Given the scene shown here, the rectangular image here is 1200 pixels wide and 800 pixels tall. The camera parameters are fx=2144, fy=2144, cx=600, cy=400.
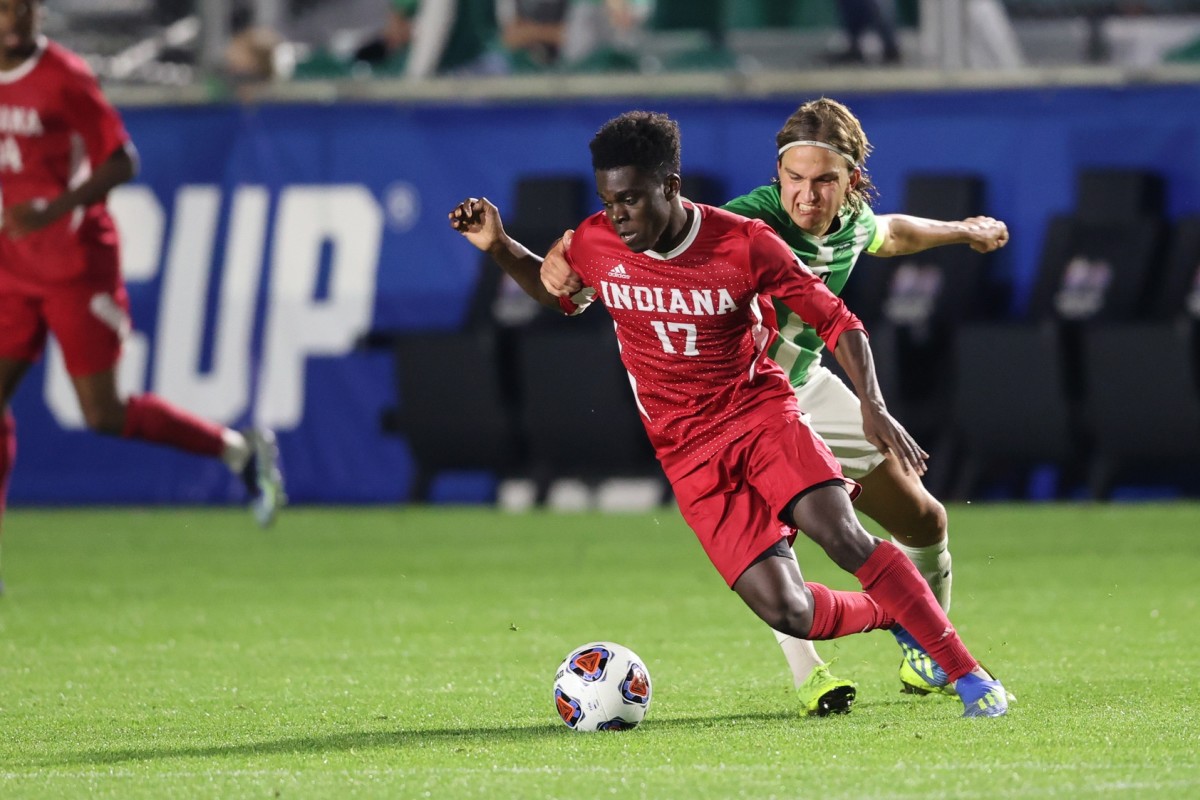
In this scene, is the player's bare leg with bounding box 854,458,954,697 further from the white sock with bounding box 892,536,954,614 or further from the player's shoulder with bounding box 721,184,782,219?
the player's shoulder with bounding box 721,184,782,219

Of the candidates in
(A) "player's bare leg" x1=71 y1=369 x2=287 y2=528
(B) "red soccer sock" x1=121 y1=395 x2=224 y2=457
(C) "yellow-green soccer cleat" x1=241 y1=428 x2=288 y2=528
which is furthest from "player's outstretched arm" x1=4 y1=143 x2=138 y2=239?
(C) "yellow-green soccer cleat" x1=241 y1=428 x2=288 y2=528

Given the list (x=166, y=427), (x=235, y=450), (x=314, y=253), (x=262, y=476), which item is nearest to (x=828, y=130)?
(x=166, y=427)

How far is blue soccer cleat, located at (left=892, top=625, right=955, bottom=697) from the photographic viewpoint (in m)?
6.01

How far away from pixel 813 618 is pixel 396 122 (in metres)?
8.79

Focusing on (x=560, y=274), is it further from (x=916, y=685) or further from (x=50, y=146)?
(x=50, y=146)

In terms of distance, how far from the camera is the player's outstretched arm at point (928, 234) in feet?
21.0

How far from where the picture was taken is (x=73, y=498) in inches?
556

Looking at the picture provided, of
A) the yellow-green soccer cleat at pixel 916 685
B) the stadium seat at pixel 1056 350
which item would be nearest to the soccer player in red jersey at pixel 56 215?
the yellow-green soccer cleat at pixel 916 685

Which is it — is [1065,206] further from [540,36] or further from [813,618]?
[813,618]

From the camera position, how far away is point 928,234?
21.1ft

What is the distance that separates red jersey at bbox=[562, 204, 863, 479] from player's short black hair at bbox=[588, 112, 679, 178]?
8.5 inches

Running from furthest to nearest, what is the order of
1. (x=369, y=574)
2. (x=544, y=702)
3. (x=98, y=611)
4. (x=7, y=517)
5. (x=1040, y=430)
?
(x=7, y=517) < (x=1040, y=430) < (x=369, y=574) < (x=98, y=611) < (x=544, y=702)

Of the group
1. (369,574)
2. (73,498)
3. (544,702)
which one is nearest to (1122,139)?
(369,574)

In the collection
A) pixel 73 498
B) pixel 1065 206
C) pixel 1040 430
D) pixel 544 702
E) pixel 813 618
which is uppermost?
pixel 813 618
